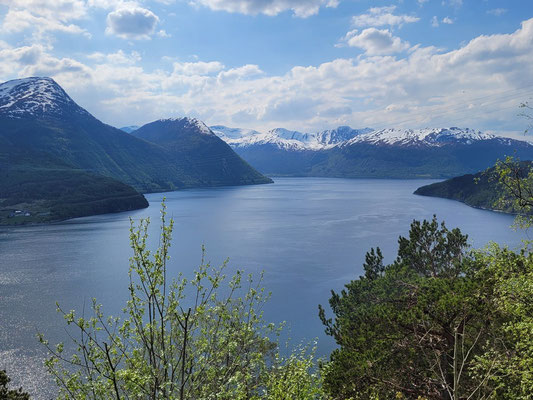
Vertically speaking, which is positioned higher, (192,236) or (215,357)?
(215,357)

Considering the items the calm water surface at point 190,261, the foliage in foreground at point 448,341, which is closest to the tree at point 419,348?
the foliage in foreground at point 448,341

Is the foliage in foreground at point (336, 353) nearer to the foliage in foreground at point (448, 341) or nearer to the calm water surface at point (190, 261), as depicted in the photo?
the foliage in foreground at point (448, 341)

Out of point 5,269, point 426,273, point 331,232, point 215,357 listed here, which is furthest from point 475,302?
point 331,232

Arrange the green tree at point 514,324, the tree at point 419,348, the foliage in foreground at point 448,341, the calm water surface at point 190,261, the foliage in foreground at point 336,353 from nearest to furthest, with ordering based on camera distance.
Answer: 1. the foliage in foreground at point 336,353
2. the green tree at point 514,324
3. the foliage in foreground at point 448,341
4. the tree at point 419,348
5. the calm water surface at point 190,261

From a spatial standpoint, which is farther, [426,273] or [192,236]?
[192,236]

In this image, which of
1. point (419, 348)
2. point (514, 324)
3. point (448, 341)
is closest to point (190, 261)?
point (419, 348)

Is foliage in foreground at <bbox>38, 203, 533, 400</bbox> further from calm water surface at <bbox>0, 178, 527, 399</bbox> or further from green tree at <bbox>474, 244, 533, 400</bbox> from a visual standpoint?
calm water surface at <bbox>0, 178, 527, 399</bbox>

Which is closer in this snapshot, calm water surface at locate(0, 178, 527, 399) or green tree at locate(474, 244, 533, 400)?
green tree at locate(474, 244, 533, 400)

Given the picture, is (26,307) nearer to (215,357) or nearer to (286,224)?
(215,357)

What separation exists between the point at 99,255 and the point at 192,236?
4137 cm

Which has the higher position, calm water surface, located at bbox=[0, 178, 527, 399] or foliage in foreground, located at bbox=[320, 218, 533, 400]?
foliage in foreground, located at bbox=[320, 218, 533, 400]

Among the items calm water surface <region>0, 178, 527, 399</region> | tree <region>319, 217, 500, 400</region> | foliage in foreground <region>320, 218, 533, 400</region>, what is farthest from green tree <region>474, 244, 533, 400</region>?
calm water surface <region>0, 178, 527, 399</region>

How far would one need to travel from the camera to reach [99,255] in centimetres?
12788

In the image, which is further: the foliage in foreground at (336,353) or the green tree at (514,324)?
the green tree at (514,324)
